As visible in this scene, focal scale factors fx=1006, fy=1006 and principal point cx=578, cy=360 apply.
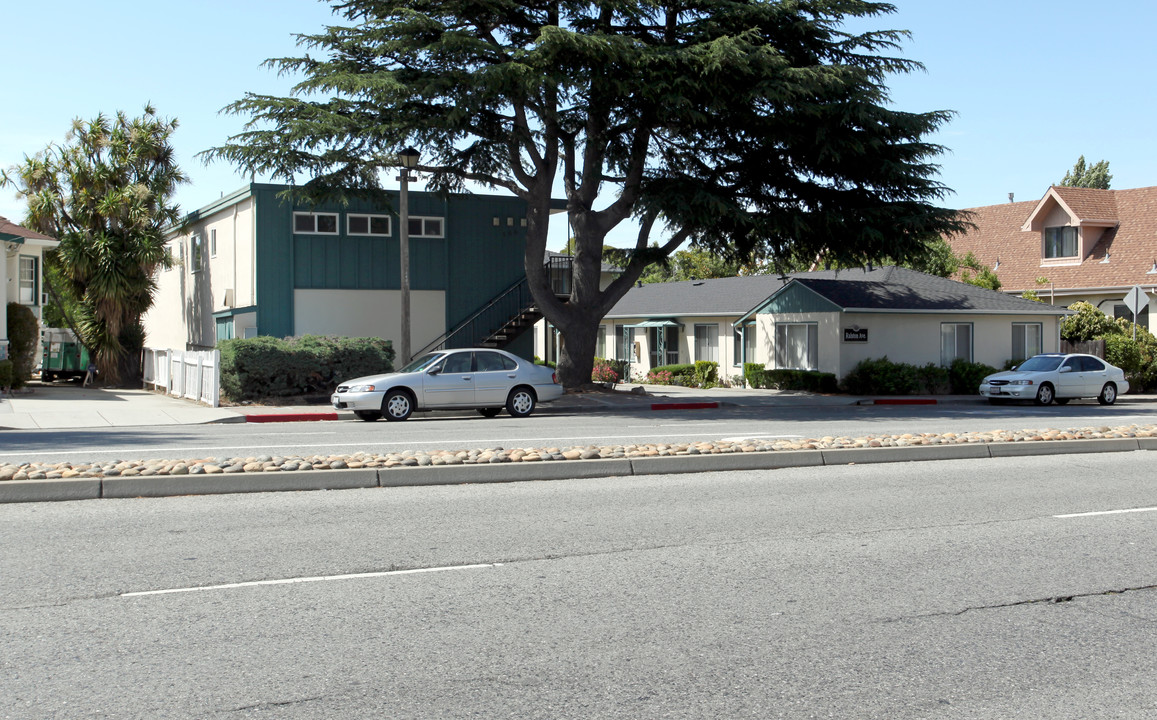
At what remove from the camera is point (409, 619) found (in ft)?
19.5

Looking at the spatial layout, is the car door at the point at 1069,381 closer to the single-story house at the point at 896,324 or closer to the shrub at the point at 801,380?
the single-story house at the point at 896,324

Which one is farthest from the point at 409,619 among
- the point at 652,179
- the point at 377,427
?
the point at 652,179

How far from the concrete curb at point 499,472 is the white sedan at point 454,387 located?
9.20 m

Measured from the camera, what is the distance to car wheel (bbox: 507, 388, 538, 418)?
A: 21172 mm

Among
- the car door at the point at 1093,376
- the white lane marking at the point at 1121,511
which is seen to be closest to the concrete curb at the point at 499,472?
the white lane marking at the point at 1121,511

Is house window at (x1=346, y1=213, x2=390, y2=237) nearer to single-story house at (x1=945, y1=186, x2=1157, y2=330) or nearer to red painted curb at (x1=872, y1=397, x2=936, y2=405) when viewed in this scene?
red painted curb at (x1=872, y1=397, x2=936, y2=405)

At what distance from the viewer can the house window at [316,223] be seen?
27969mm

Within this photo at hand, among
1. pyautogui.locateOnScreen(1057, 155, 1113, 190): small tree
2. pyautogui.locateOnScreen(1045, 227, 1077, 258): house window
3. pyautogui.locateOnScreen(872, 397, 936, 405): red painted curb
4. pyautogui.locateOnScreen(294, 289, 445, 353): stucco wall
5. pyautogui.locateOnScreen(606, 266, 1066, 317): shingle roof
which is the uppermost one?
pyautogui.locateOnScreen(1057, 155, 1113, 190): small tree

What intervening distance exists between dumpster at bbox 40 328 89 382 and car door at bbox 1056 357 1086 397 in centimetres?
3170

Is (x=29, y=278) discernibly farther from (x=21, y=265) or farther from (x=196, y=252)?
(x=196, y=252)

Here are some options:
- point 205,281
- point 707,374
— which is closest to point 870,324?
point 707,374

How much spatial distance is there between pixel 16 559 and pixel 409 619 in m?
3.33

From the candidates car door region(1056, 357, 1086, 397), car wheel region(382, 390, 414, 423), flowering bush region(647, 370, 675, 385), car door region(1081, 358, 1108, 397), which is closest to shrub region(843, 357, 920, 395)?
car door region(1056, 357, 1086, 397)

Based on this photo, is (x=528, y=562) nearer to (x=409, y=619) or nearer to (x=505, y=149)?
(x=409, y=619)
